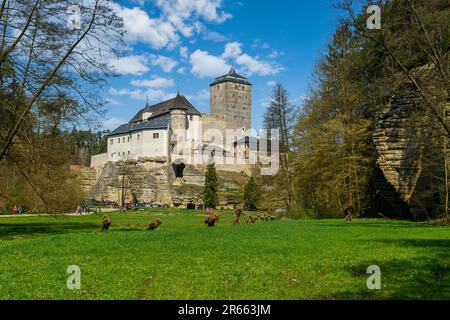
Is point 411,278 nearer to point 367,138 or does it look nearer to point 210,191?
point 367,138

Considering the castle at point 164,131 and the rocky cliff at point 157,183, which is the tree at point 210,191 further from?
the castle at point 164,131

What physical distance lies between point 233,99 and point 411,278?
118205 mm

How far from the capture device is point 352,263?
956 centimetres

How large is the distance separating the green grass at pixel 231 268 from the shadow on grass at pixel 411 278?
2 centimetres

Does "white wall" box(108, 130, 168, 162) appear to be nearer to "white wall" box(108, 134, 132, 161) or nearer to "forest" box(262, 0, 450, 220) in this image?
"white wall" box(108, 134, 132, 161)

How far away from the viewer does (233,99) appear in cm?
12456

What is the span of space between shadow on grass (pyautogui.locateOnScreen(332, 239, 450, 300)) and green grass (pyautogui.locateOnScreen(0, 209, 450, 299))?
2 centimetres

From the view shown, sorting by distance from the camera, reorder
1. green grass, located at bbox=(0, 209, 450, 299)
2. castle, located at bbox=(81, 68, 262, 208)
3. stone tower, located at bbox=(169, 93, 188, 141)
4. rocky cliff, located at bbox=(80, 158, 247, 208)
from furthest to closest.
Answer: stone tower, located at bbox=(169, 93, 188, 141)
castle, located at bbox=(81, 68, 262, 208)
rocky cliff, located at bbox=(80, 158, 247, 208)
green grass, located at bbox=(0, 209, 450, 299)

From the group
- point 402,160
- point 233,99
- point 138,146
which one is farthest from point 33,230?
point 233,99

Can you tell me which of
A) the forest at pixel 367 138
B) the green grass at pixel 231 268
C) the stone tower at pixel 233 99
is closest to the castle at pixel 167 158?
the stone tower at pixel 233 99

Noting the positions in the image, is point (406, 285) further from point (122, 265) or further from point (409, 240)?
point (409, 240)

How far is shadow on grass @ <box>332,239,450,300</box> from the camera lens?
6.86m

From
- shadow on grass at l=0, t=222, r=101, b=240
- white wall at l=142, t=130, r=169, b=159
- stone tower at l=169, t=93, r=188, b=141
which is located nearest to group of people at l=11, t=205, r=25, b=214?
shadow on grass at l=0, t=222, r=101, b=240
